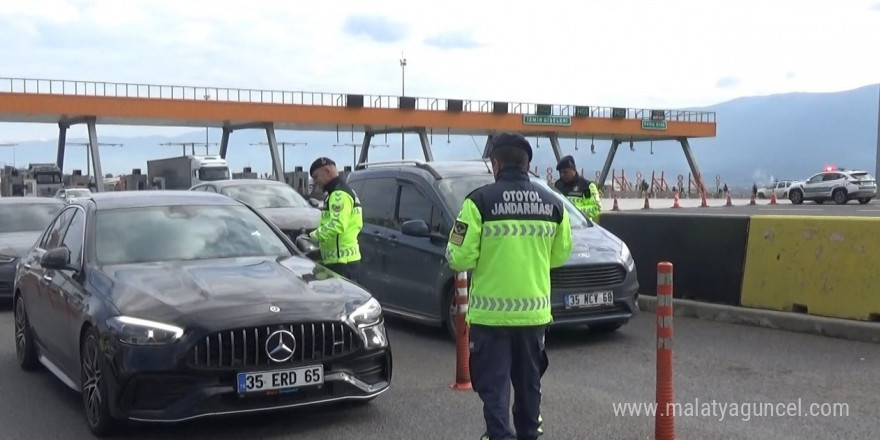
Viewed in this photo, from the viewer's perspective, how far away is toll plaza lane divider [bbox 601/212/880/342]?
29.8 feet

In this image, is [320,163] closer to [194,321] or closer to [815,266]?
[194,321]

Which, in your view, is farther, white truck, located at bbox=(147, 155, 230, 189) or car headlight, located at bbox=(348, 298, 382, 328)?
white truck, located at bbox=(147, 155, 230, 189)

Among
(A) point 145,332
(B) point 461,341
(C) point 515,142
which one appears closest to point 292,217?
(B) point 461,341

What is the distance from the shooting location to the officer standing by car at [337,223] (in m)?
8.76

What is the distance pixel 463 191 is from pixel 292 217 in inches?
258

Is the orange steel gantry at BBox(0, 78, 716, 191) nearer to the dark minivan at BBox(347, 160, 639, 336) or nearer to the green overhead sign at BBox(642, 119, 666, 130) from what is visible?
the green overhead sign at BBox(642, 119, 666, 130)

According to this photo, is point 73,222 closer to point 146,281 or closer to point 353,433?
point 146,281

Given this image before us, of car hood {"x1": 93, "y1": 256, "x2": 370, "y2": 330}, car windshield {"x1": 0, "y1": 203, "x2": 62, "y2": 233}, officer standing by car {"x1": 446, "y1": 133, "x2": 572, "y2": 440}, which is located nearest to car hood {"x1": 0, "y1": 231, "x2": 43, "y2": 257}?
car windshield {"x1": 0, "y1": 203, "x2": 62, "y2": 233}

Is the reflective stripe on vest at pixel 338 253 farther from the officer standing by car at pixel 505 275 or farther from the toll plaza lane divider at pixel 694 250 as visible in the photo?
the toll plaza lane divider at pixel 694 250

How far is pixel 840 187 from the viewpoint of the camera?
4178 centimetres

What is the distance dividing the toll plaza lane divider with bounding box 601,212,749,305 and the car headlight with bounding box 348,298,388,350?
18.2 ft

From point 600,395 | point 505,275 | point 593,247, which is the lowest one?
point 600,395

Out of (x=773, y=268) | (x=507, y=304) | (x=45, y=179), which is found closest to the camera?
(x=507, y=304)

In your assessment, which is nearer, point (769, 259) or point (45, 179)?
point (769, 259)
